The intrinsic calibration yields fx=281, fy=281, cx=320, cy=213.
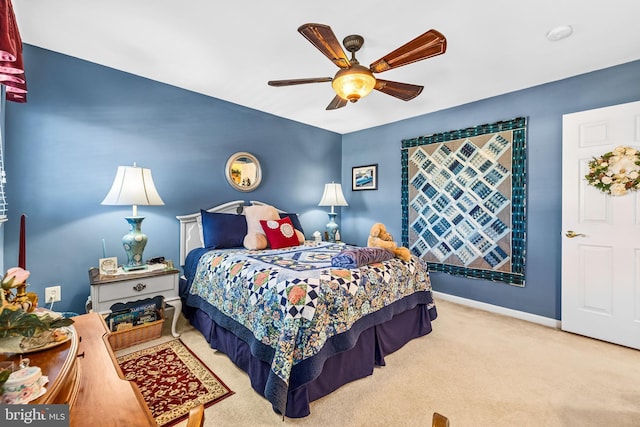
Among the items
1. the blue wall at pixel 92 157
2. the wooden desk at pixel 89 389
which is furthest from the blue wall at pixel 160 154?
the wooden desk at pixel 89 389

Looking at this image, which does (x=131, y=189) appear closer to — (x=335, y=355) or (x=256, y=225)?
(x=256, y=225)

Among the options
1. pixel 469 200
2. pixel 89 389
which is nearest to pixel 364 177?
pixel 469 200

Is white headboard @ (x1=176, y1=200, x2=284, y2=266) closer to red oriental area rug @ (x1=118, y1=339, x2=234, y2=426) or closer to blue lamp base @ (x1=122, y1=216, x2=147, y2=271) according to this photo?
blue lamp base @ (x1=122, y1=216, x2=147, y2=271)

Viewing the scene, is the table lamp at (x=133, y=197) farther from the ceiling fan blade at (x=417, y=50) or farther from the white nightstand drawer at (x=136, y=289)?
the ceiling fan blade at (x=417, y=50)

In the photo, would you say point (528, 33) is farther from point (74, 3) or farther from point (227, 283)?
point (74, 3)

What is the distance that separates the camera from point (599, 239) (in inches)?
103

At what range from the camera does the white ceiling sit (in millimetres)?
1892

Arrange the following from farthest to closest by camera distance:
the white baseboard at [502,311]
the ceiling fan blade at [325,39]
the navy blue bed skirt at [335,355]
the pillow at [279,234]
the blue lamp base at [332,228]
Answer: the blue lamp base at [332,228] < the pillow at [279,234] < the white baseboard at [502,311] < the navy blue bed skirt at [335,355] < the ceiling fan blade at [325,39]

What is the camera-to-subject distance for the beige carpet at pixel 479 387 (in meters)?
1.64

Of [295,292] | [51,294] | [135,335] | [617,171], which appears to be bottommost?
[135,335]

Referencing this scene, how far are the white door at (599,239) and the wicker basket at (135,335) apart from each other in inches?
154

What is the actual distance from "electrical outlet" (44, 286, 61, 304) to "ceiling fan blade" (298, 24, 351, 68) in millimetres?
2866

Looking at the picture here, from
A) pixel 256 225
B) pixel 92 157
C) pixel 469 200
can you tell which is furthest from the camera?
pixel 469 200

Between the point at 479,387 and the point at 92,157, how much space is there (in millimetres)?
3681
